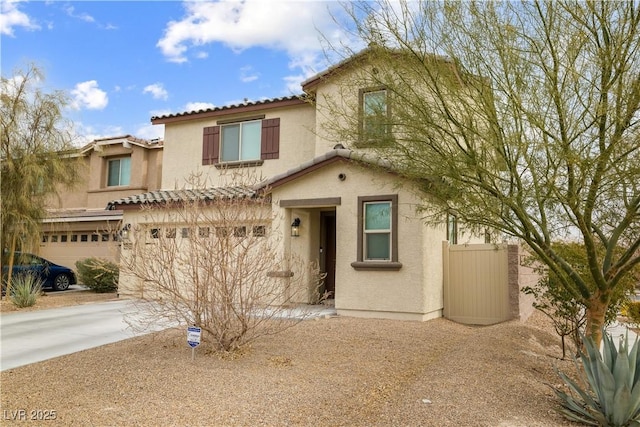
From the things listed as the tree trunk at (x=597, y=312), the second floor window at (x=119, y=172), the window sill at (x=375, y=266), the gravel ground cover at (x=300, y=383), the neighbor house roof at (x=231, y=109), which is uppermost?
the neighbor house roof at (x=231, y=109)

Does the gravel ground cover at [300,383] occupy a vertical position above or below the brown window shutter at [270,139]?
below

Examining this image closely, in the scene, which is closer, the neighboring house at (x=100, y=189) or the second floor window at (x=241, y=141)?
the second floor window at (x=241, y=141)

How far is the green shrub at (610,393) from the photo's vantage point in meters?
4.74

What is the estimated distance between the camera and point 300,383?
239 inches

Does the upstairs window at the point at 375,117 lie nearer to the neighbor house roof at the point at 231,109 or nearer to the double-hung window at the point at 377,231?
the double-hung window at the point at 377,231

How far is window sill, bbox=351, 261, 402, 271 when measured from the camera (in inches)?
435

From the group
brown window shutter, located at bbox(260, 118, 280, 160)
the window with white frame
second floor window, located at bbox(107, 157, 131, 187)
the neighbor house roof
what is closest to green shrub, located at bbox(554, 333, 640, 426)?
the window with white frame

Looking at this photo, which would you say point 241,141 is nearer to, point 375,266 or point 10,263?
point 375,266

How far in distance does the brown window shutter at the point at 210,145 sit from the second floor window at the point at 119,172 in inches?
259

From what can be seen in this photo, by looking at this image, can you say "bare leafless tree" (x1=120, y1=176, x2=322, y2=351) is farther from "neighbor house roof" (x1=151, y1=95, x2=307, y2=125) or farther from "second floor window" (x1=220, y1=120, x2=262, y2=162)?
"second floor window" (x1=220, y1=120, x2=262, y2=162)

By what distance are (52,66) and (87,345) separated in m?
10.6

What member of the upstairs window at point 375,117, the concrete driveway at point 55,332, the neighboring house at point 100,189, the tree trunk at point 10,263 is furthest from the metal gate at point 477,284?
the neighboring house at point 100,189

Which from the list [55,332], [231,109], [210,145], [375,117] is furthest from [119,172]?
[375,117]

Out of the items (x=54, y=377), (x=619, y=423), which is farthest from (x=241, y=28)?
(x=619, y=423)
